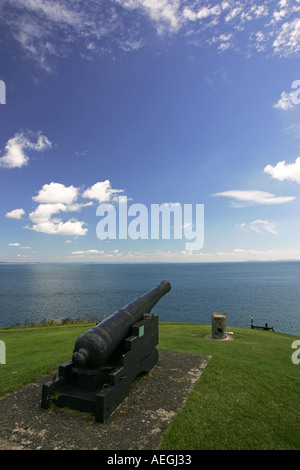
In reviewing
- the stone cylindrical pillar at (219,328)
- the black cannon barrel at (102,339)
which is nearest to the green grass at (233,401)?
the black cannon barrel at (102,339)

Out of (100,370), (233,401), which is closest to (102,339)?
(100,370)

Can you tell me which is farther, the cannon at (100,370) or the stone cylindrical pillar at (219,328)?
the stone cylindrical pillar at (219,328)

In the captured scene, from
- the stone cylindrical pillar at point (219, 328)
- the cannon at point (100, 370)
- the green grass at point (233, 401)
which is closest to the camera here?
the green grass at point (233, 401)

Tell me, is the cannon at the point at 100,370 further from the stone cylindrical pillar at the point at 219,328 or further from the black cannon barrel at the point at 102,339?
the stone cylindrical pillar at the point at 219,328

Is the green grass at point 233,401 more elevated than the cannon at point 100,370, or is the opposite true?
the cannon at point 100,370

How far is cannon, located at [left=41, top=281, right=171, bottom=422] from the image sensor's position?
491 cm

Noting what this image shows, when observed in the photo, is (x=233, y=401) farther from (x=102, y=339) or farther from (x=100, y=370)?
(x=102, y=339)

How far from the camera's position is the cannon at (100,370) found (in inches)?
193

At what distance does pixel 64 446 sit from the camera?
3.99 meters

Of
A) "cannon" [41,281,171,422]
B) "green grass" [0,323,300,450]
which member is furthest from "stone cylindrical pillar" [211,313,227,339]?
"cannon" [41,281,171,422]

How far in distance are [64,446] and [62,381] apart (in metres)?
1.39

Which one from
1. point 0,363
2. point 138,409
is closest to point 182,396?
point 138,409

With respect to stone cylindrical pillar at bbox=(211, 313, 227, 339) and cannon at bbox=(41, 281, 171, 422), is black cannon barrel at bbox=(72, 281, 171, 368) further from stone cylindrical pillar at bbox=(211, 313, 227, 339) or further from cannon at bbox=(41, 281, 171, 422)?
stone cylindrical pillar at bbox=(211, 313, 227, 339)
